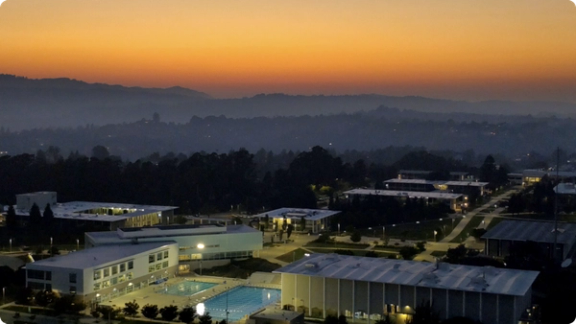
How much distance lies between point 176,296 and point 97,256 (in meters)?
1.77

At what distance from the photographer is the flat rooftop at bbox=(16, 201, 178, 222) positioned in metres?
18.2

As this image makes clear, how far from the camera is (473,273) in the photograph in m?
10.6

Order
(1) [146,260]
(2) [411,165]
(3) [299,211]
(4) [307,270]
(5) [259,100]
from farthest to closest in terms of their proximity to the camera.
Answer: (5) [259,100] → (2) [411,165] → (3) [299,211] → (1) [146,260] → (4) [307,270]

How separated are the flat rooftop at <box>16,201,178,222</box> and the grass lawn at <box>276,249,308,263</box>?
523 cm

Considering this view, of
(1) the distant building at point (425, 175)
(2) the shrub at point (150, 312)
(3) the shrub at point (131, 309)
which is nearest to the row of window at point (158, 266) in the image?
(3) the shrub at point (131, 309)

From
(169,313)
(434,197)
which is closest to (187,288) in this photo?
(169,313)

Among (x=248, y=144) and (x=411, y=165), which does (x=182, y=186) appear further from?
(x=248, y=144)

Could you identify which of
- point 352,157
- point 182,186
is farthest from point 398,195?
point 352,157

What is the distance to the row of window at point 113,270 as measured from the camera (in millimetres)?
11398

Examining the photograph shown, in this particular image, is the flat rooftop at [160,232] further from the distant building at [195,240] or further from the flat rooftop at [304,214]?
the flat rooftop at [304,214]

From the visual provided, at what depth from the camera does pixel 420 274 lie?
10453 mm

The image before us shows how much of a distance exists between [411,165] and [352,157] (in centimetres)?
1409

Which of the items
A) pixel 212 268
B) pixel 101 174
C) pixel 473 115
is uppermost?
pixel 473 115

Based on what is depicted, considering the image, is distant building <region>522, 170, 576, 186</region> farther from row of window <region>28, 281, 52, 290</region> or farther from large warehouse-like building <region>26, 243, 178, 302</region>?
row of window <region>28, 281, 52, 290</region>
